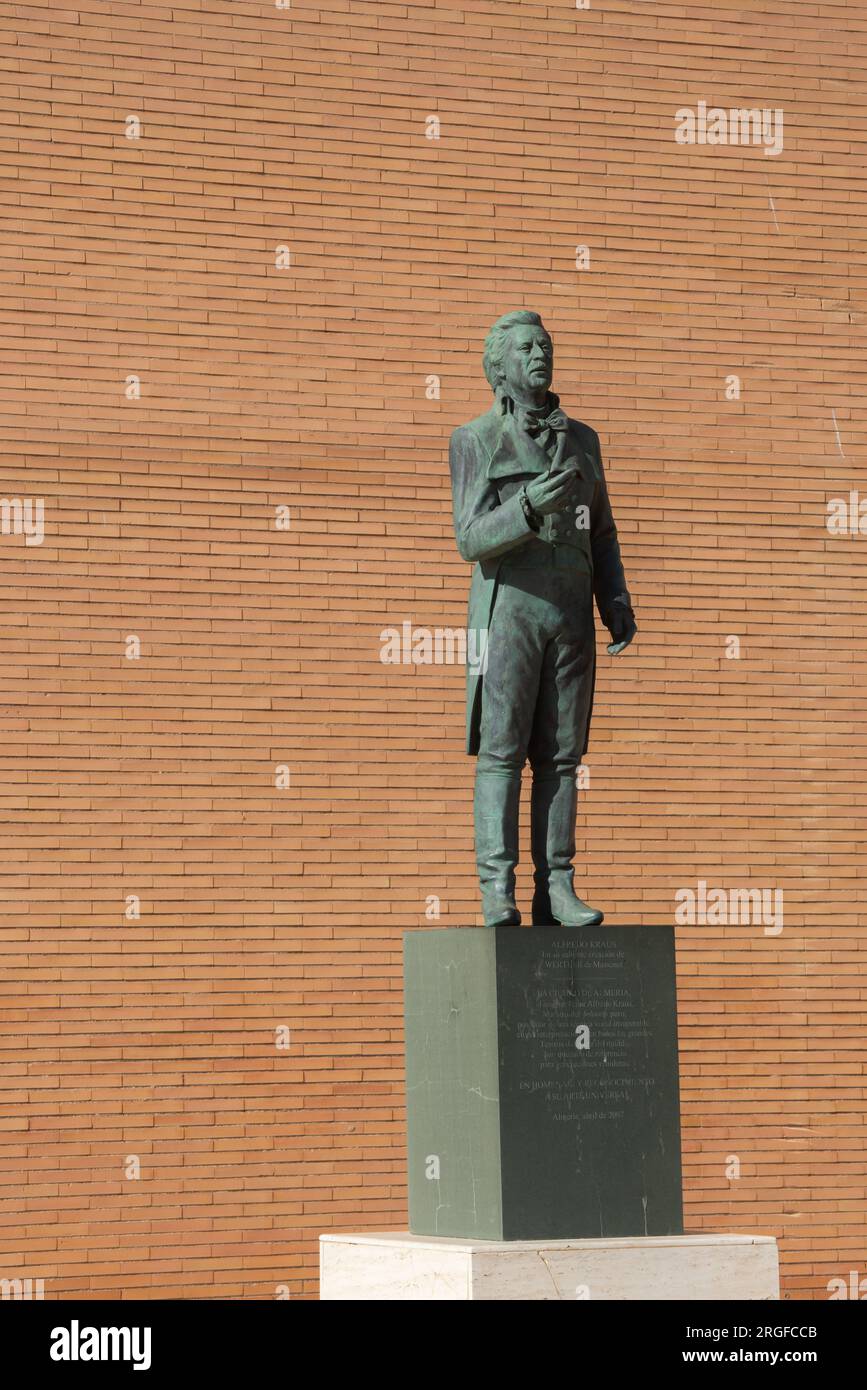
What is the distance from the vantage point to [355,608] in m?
12.1

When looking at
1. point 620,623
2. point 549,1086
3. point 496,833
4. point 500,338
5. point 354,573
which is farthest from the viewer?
point 354,573

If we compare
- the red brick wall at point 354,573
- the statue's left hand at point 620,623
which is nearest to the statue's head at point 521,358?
the statue's left hand at point 620,623

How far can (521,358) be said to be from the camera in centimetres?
830

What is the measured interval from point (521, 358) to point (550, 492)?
663 millimetres

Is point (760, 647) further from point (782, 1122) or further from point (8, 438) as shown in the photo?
point (8, 438)

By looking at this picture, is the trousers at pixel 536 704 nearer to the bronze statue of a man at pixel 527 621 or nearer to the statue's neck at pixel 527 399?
the bronze statue of a man at pixel 527 621

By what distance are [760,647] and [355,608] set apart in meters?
2.39

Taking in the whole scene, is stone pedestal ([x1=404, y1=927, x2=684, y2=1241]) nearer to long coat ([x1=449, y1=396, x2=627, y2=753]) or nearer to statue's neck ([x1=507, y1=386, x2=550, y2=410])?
long coat ([x1=449, y1=396, x2=627, y2=753])

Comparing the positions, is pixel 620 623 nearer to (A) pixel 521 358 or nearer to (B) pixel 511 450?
(B) pixel 511 450

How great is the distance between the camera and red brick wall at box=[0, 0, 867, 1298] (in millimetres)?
11500

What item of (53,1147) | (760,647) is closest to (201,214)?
(760,647)

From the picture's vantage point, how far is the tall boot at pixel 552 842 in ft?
27.2

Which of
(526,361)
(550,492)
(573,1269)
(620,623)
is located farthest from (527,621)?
(573,1269)

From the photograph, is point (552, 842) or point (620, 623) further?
point (620, 623)
